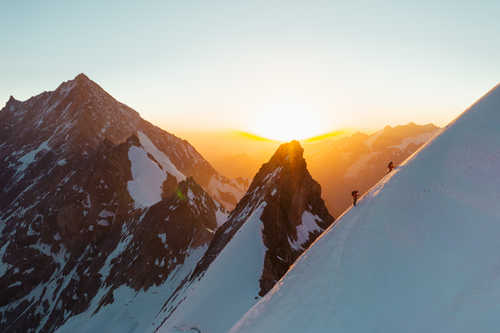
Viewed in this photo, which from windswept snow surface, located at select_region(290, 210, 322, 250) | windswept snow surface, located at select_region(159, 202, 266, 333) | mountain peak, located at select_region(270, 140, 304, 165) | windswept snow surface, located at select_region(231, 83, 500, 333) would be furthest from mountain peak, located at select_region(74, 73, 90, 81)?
Answer: windswept snow surface, located at select_region(231, 83, 500, 333)

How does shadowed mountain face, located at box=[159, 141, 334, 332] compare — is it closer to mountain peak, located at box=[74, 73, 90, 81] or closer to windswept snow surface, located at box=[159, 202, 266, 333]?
windswept snow surface, located at box=[159, 202, 266, 333]

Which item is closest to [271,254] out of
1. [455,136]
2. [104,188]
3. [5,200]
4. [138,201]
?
[455,136]

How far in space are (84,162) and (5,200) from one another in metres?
47.8

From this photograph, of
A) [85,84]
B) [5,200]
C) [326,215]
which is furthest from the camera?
[85,84]

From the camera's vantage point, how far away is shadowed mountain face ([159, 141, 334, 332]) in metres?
30.7

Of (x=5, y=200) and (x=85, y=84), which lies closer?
(x=5, y=200)

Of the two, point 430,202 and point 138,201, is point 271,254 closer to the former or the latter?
point 430,202

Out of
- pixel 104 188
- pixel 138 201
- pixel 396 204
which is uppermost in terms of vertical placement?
pixel 104 188

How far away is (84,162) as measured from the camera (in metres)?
110

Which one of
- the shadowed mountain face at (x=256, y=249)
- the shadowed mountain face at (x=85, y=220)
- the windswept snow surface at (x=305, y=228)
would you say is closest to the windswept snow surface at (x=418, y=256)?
the shadowed mountain face at (x=256, y=249)

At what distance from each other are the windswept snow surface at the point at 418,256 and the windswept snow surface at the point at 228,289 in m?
10.8

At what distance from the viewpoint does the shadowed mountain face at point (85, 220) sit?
220 ft

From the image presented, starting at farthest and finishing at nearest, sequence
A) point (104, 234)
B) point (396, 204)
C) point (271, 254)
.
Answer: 1. point (104, 234)
2. point (271, 254)
3. point (396, 204)

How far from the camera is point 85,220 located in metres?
91.8
